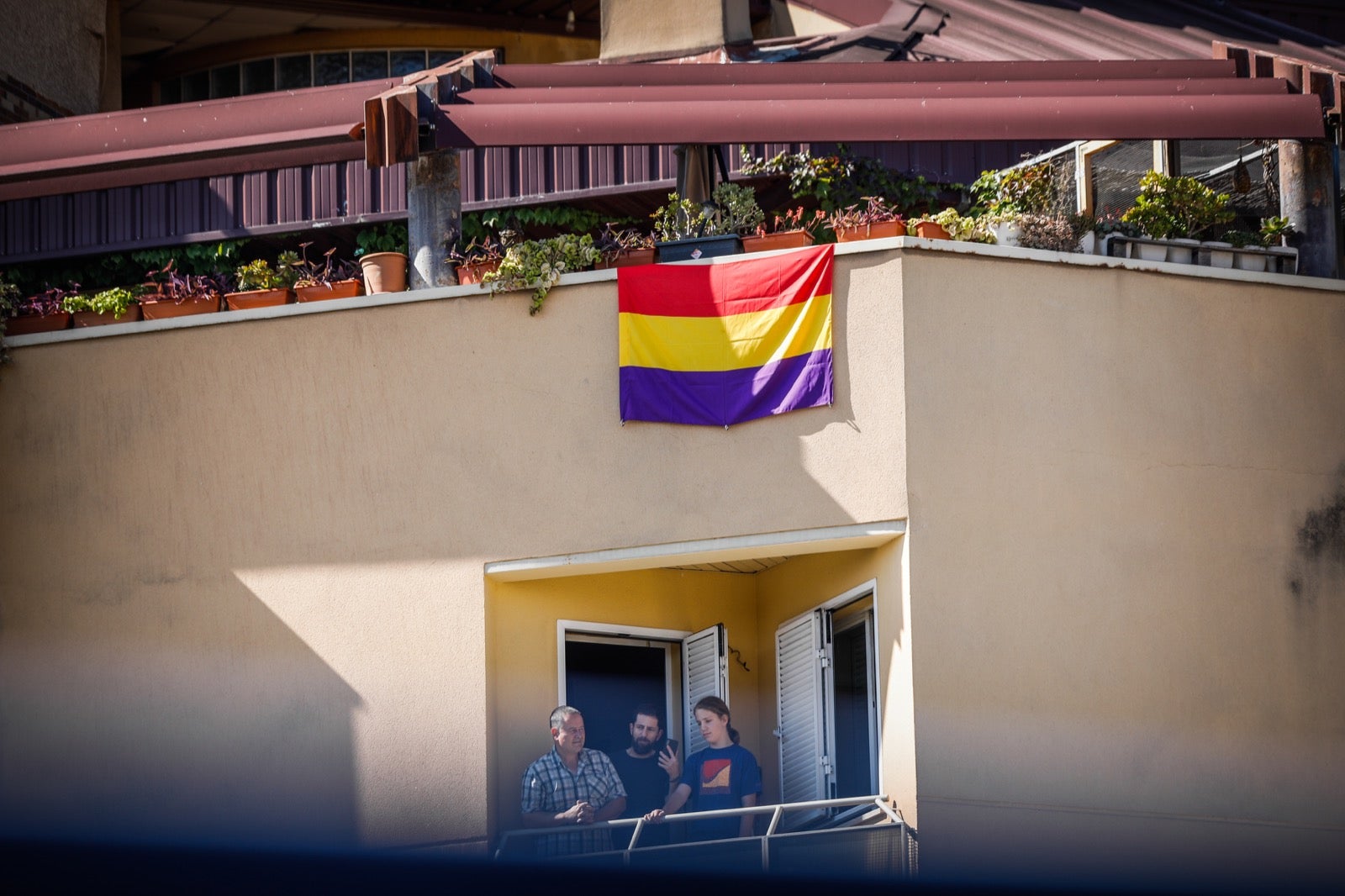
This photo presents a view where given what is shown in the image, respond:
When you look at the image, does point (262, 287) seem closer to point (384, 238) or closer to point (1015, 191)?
point (384, 238)

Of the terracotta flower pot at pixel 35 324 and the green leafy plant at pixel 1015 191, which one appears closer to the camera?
the green leafy plant at pixel 1015 191

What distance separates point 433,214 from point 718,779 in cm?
433

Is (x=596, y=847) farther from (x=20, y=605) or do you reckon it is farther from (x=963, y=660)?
(x=20, y=605)

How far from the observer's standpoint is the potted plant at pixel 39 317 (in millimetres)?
13758

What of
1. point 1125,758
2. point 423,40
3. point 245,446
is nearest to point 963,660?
point 1125,758

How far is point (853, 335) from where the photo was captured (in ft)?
40.2

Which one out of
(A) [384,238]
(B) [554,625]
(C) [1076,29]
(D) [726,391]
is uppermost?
(C) [1076,29]

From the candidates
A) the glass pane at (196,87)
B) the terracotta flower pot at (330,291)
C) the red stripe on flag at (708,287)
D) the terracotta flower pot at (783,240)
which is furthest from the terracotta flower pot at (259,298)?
the glass pane at (196,87)

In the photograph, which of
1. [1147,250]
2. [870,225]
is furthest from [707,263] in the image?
[1147,250]

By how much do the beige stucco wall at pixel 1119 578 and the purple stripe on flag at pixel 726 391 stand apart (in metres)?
0.66

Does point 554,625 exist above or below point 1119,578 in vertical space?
below

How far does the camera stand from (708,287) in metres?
12.6

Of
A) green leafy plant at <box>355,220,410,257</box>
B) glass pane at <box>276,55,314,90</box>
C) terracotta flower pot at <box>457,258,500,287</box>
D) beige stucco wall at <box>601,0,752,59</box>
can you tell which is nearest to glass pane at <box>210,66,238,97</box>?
glass pane at <box>276,55,314,90</box>

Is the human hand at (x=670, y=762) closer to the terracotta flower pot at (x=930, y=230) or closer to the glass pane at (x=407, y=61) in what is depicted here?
the terracotta flower pot at (x=930, y=230)
